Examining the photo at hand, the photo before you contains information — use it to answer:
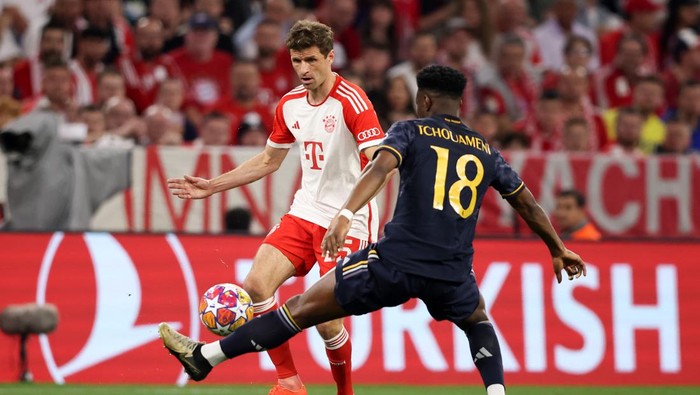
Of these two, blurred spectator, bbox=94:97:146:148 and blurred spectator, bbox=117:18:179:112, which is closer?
blurred spectator, bbox=94:97:146:148

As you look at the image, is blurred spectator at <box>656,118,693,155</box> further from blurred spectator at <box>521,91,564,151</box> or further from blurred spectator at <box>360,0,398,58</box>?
blurred spectator at <box>360,0,398,58</box>

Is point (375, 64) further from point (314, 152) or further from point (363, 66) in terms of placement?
point (314, 152)

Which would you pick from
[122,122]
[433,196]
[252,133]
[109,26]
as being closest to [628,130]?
[252,133]

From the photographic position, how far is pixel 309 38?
801 cm

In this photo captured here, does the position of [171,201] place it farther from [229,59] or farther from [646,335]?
[646,335]

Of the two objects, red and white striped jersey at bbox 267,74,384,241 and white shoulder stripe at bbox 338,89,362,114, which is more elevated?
white shoulder stripe at bbox 338,89,362,114

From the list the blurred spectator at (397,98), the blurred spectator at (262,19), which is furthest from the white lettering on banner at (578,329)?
the blurred spectator at (262,19)

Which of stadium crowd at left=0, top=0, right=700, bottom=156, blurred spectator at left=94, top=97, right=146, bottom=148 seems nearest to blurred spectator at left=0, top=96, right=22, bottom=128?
stadium crowd at left=0, top=0, right=700, bottom=156

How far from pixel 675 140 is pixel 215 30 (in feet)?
17.6

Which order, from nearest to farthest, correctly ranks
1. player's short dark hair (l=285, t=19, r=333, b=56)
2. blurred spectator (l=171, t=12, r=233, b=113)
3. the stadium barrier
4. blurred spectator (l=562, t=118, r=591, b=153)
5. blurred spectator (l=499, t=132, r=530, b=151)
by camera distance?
player's short dark hair (l=285, t=19, r=333, b=56), the stadium barrier, blurred spectator (l=499, t=132, r=530, b=151), blurred spectator (l=562, t=118, r=591, b=153), blurred spectator (l=171, t=12, r=233, b=113)

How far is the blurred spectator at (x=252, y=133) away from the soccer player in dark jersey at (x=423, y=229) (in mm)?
5642

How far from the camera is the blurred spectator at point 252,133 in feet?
42.1

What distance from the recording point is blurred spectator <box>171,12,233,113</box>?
46.9 feet

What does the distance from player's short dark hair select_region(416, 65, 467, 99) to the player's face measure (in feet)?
3.52
